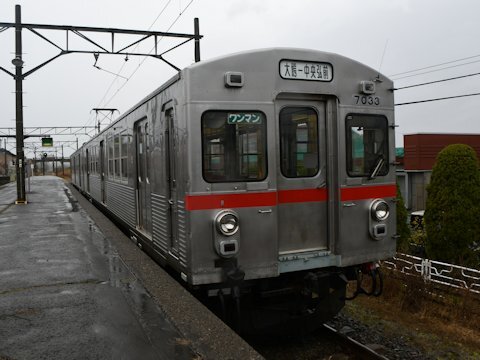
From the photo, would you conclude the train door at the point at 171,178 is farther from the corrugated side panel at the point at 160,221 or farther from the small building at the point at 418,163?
the small building at the point at 418,163

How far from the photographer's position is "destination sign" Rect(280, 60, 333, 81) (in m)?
4.72

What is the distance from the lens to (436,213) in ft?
34.2

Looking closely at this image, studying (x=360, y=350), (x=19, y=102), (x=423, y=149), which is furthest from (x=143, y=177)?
(x=423, y=149)

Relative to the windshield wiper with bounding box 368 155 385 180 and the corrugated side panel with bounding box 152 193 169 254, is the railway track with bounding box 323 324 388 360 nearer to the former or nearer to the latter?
the windshield wiper with bounding box 368 155 385 180

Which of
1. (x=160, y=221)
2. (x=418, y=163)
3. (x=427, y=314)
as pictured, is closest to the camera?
(x=160, y=221)

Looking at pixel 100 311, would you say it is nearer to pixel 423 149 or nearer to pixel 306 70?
pixel 306 70

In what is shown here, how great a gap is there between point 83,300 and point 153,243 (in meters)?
1.37

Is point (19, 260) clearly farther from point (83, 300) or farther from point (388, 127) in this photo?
point (388, 127)

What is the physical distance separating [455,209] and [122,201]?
707 centimetres

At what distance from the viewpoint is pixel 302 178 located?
4.96 meters

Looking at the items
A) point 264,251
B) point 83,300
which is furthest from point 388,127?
point 83,300

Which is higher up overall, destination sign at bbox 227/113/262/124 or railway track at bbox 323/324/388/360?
destination sign at bbox 227/113/262/124

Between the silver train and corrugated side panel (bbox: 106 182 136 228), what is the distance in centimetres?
196

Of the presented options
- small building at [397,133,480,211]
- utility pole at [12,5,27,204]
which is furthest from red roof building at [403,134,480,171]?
utility pole at [12,5,27,204]
